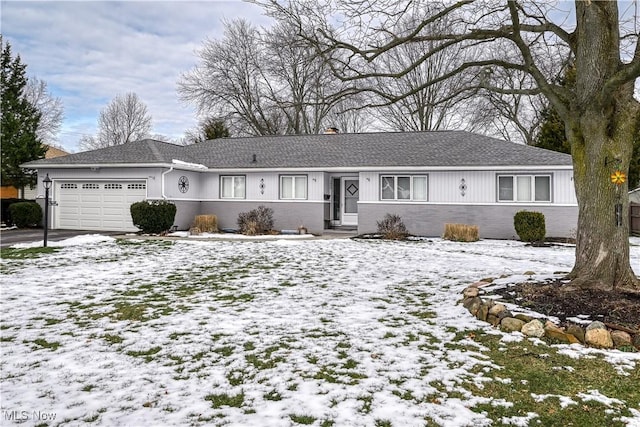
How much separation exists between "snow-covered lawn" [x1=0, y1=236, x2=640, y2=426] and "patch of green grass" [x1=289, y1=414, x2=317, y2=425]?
1 cm

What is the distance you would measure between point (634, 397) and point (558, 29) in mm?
5604

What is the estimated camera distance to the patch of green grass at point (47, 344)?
14.3 ft

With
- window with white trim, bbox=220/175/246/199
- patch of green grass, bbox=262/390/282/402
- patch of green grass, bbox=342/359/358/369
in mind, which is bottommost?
patch of green grass, bbox=262/390/282/402

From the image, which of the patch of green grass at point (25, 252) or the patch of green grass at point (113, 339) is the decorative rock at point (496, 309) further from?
the patch of green grass at point (25, 252)

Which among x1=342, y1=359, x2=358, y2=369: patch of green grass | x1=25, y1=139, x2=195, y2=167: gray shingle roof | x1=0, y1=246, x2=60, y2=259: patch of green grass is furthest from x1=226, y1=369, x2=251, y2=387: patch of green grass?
x1=25, y1=139, x2=195, y2=167: gray shingle roof

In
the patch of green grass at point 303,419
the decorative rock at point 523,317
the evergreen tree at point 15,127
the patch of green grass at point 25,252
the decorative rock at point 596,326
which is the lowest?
the patch of green grass at point 303,419

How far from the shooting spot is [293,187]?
60.1ft

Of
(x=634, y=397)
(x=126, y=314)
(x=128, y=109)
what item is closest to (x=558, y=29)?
(x=634, y=397)

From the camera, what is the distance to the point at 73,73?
72.0ft

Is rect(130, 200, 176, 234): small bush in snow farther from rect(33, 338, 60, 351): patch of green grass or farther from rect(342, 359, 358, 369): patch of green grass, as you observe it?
rect(342, 359, 358, 369): patch of green grass

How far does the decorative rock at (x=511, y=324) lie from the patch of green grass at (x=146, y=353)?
3836 mm

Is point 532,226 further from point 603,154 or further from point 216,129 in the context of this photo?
point 216,129

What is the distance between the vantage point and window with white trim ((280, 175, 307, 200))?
18219mm

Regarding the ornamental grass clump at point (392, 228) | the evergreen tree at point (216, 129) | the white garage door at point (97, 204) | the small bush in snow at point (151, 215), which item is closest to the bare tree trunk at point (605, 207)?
the ornamental grass clump at point (392, 228)
